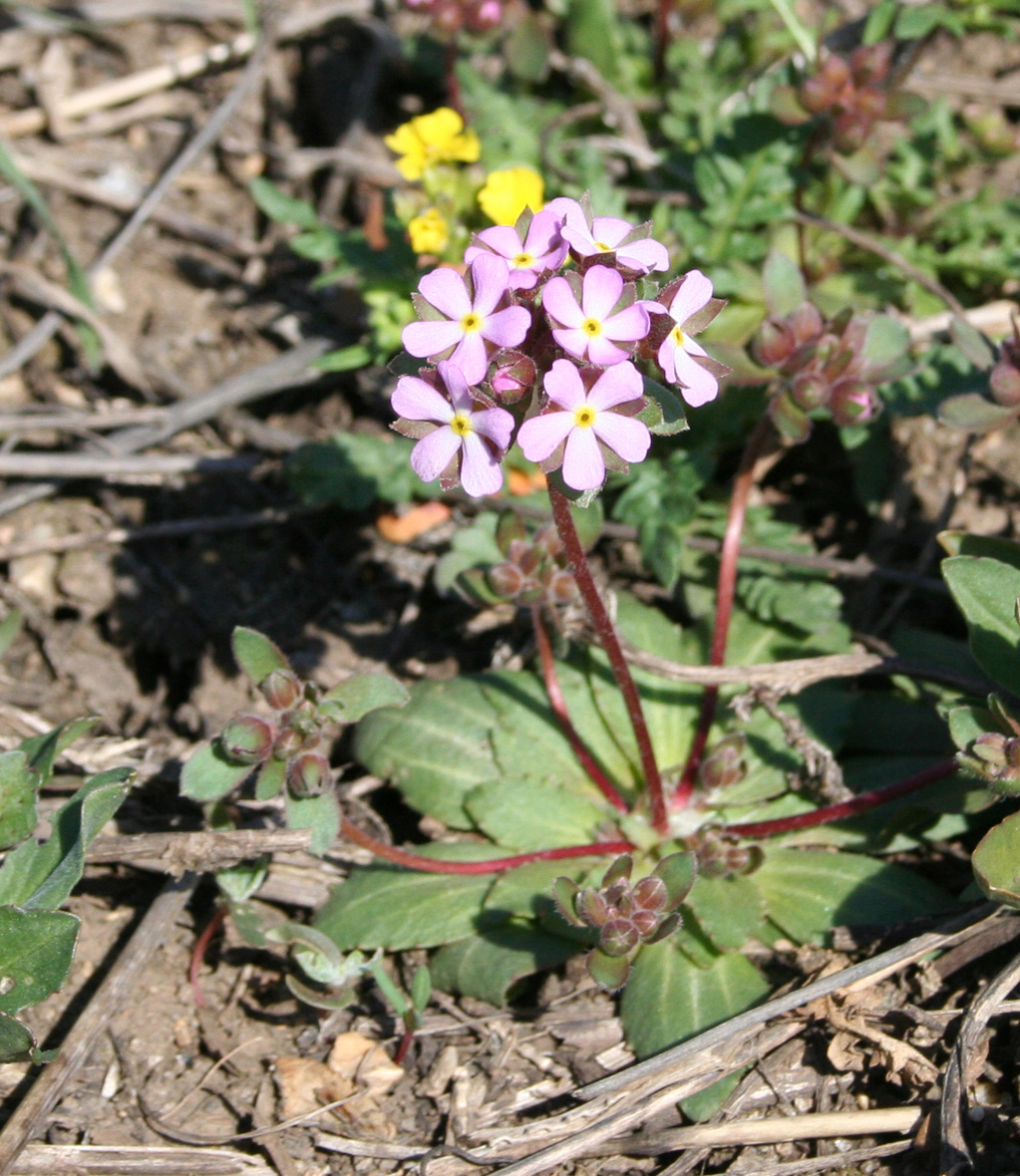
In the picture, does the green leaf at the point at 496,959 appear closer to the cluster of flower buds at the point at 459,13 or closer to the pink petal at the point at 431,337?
the pink petal at the point at 431,337

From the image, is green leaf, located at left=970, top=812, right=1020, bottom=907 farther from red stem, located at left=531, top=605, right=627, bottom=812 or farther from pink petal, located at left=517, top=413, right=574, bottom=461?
pink petal, located at left=517, top=413, right=574, bottom=461

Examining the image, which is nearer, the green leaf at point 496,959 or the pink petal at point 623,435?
the pink petal at point 623,435

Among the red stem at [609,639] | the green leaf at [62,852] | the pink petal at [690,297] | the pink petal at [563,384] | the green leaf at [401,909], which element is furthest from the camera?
the green leaf at [401,909]

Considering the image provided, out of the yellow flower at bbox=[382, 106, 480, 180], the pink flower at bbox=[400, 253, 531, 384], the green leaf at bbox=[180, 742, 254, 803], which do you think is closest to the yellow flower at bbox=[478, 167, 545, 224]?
the yellow flower at bbox=[382, 106, 480, 180]

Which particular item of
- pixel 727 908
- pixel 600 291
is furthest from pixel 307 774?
pixel 600 291

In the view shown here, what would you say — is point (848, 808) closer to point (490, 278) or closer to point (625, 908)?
point (625, 908)

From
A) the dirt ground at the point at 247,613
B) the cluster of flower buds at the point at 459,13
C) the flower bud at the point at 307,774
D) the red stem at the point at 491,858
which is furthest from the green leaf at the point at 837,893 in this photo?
the cluster of flower buds at the point at 459,13
